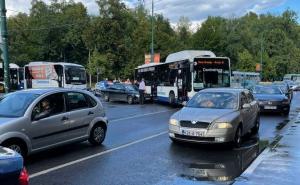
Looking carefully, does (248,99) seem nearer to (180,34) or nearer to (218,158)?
(218,158)

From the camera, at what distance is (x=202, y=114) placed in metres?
11.3

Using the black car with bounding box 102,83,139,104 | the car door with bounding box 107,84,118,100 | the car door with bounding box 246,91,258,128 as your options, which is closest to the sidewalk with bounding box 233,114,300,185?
the car door with bounding box 246,91,258,128

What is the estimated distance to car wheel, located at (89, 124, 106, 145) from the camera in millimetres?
11312

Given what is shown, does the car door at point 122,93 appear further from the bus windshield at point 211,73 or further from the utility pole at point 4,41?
the utility pole at point 4,41

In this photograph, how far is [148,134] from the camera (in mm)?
13781

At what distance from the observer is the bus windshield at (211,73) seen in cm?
2512

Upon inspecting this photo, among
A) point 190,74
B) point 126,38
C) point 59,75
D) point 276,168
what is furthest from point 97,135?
point 126,38

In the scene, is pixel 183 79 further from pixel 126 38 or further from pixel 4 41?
pixel 126 38

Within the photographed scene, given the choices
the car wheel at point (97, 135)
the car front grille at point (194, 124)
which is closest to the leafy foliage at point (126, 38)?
the car wheel at point (97, 135)

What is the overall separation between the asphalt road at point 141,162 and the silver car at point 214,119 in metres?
0.33

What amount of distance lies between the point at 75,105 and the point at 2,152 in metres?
6.24

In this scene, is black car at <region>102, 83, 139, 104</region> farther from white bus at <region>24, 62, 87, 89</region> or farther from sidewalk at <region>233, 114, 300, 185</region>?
sidewalk at <region>233, 114, 300, 185</region>

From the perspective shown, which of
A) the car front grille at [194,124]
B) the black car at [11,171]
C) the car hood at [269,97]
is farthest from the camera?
the car hood at [269,97]

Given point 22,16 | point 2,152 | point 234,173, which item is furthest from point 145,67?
point 22,16
